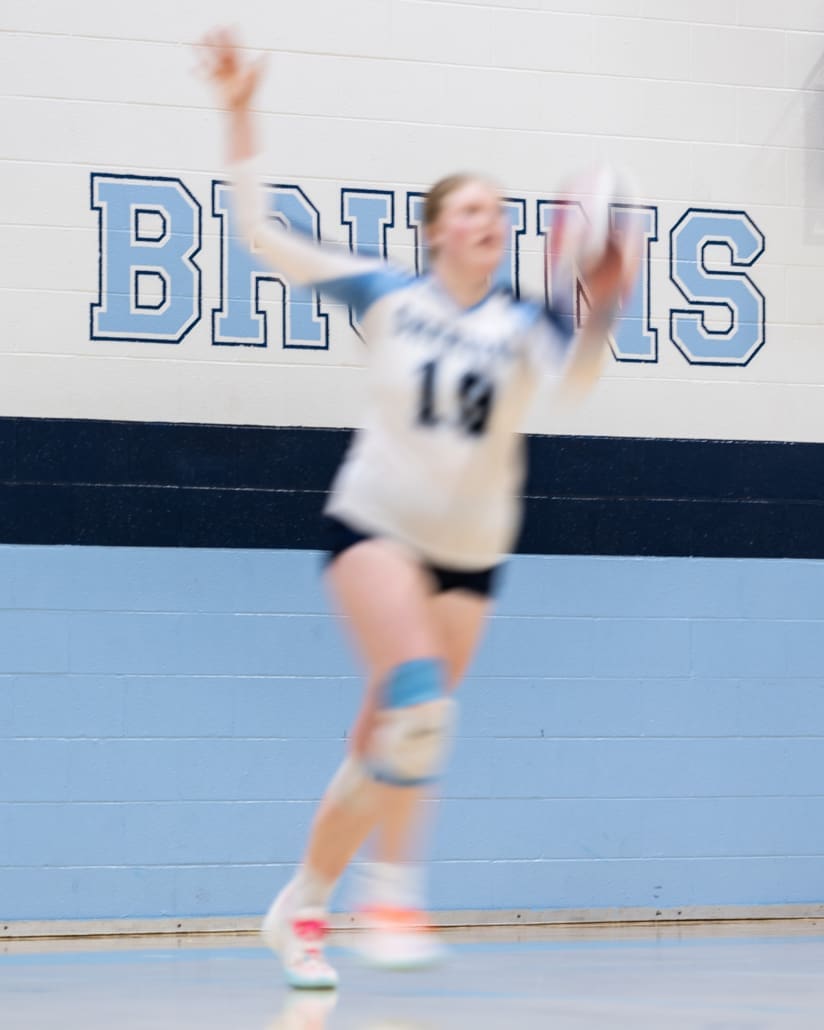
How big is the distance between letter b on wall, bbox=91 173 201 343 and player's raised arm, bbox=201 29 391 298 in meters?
2.61

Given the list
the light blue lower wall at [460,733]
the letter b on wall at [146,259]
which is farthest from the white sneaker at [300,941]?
the letter b on wall at [146,259]

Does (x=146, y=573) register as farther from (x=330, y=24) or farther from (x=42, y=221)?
(x=330, y=24)

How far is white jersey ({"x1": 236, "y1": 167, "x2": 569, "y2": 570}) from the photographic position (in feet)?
12.5

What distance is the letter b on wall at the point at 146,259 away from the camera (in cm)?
656

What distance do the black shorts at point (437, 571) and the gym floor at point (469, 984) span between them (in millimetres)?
930

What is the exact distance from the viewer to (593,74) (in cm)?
709

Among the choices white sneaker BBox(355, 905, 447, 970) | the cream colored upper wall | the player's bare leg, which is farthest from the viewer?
the cream colored upper wall

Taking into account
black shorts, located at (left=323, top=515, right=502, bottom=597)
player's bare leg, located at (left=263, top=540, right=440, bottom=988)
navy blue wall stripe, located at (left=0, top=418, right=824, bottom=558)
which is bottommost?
player's bare leg, located at (left=263, top=540, right=440, bottom=988)

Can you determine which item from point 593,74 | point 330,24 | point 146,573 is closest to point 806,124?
point 593,74

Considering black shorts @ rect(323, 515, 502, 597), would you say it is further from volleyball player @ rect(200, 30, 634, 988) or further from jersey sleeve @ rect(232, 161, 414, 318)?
jersey sleeve @ rect(232, 161, 414, 318)

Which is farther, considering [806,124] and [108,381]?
[806,124]

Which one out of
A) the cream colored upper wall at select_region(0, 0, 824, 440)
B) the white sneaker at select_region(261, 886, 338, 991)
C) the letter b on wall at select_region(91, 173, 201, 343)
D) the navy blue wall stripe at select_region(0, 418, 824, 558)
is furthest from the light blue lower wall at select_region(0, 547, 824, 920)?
Result: the white sneaker at select_region(261, 886, 338, 991)

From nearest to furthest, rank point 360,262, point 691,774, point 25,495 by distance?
1. point 360,262
2. point 25,495
3. point 691,774

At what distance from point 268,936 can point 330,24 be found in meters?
3.92
